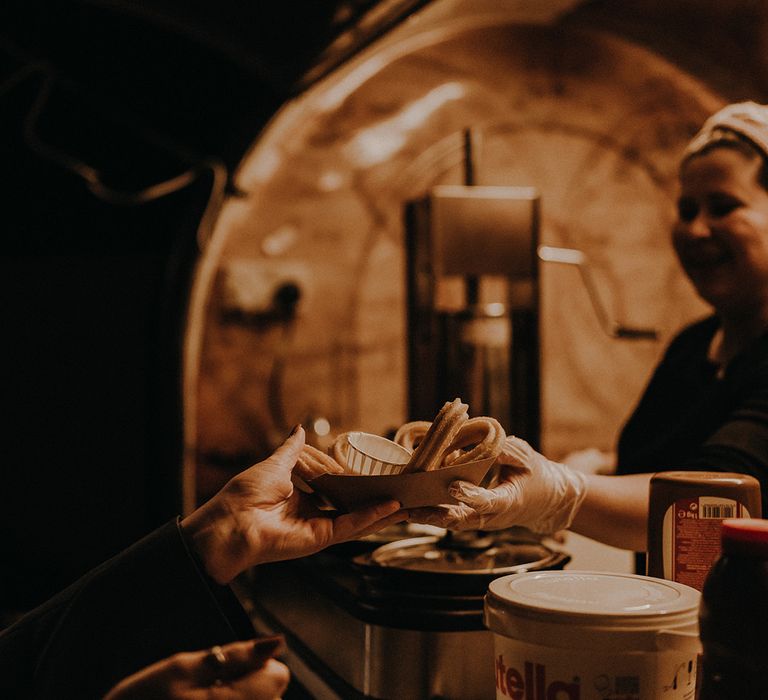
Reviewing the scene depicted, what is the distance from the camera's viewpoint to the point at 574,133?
3596 millimetres

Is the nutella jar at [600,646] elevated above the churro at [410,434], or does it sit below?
below

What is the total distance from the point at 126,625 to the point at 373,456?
42 cm

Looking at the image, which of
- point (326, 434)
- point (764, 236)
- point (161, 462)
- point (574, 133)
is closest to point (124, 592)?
point (764, 236)

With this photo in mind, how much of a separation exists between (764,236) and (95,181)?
255 cm

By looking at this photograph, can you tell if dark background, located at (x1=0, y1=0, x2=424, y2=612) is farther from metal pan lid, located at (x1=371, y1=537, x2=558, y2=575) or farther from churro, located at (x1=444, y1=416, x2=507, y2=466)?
churro, located at (x1=444, y1=416, x2=507, y2=466)

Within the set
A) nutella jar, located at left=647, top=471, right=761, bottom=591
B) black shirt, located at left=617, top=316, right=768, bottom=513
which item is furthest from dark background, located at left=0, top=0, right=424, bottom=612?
nutella jar, located at left=647, top=471, right=761, bottom=591

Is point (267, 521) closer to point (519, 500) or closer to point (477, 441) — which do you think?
point (477, 441)

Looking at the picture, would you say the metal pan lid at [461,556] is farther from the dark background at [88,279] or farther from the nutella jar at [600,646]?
the dark background at [88,279]

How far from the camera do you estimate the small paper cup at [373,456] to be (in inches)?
48.6

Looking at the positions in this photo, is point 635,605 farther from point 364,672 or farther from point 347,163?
point 347,163

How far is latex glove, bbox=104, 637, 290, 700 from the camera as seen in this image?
34.1 inches

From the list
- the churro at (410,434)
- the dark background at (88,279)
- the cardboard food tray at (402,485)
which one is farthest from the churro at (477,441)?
the dark background at (88,279)

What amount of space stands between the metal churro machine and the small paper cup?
117 cm

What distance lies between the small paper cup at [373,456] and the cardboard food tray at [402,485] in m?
0.07
